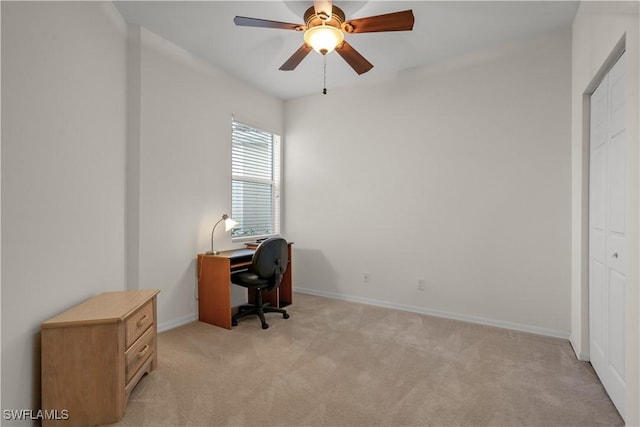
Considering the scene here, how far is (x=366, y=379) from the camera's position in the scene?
2129 millimetres

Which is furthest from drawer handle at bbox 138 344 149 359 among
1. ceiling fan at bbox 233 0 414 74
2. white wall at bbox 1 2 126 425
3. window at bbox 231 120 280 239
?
ceiling fan at bbox 233 0 414 74

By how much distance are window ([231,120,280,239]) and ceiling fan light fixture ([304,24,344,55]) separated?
1.83 meters

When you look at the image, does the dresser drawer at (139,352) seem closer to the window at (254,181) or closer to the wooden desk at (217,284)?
the wooden desk at (217,284)

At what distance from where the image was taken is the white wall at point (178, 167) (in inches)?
113

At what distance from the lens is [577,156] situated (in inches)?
98.8

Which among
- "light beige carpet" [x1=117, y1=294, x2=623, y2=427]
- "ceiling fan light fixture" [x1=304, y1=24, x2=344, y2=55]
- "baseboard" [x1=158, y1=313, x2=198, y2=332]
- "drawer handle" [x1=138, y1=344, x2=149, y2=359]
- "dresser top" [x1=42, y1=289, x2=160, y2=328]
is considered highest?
"ceiling fan light fixture" [x1=304, y1=24, x2=344, y2=55]

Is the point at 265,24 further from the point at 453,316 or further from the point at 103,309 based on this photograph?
the point at 453,316

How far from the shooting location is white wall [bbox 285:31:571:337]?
288cm

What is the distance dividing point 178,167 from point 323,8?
6.68 feet

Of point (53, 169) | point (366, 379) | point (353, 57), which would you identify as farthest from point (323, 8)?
point (366, 379)

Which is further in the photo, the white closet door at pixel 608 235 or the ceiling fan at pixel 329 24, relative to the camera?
the ceiling fan at pixel 329 24

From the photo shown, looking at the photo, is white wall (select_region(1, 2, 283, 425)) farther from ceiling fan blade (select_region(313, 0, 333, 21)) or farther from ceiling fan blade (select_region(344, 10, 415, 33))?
ceiling fan blade (select_region(344, 10, 415, 33))

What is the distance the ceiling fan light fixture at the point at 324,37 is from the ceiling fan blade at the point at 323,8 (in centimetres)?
10

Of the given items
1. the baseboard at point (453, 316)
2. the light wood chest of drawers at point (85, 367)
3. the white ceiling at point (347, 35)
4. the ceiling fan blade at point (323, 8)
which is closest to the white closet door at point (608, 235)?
the baseboard at point (453, 316)
